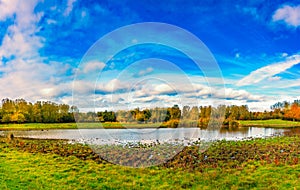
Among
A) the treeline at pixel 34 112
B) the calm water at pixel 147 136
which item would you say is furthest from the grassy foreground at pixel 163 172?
the treeline at pixel 34 112

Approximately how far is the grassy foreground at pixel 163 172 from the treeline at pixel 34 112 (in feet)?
111

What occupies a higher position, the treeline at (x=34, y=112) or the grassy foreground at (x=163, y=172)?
the treeline at (x=34, y=112)

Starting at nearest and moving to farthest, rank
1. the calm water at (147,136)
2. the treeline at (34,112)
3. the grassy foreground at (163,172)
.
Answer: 1. the grassy foreground at (163,172)
2. the calm water at (147,136)
3. the treeline at (34,112)

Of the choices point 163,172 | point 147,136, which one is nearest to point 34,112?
point 147,136

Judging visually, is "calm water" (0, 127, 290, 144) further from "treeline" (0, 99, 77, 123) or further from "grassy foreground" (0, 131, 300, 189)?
"treeline" (0, 99, 77, 123)

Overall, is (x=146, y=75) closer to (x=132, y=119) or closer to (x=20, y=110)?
(x=132, y=119)

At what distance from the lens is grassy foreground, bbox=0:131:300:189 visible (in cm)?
641

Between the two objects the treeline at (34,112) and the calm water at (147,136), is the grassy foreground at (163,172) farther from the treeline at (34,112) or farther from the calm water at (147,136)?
the treeline at (34,112)

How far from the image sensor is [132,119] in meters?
11.0

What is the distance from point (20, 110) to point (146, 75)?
128 feet

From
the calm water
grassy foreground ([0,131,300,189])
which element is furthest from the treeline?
grassy foreground ([0,131,300,189])

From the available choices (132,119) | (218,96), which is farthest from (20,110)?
(218,96)

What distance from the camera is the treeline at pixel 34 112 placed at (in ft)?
135

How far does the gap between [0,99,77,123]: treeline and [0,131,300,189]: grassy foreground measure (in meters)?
33.9
